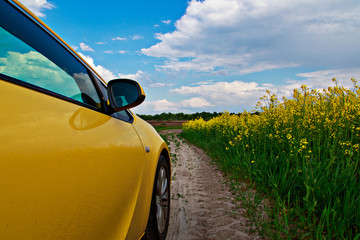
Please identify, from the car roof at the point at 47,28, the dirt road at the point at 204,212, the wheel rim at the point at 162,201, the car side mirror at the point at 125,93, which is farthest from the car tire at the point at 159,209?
the car roof at the point at 47,28

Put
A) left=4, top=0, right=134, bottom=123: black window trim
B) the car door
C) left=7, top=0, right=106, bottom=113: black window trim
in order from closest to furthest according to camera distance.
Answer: the car door → left=4, top=0, right=134, bottom=123: black window trim → left=7, top=0, right=106, bottom=113: black window trim

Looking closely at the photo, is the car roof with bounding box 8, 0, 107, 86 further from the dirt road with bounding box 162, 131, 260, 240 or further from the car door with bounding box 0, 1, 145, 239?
the dirt road with bounding box 162, 131, 260, 240

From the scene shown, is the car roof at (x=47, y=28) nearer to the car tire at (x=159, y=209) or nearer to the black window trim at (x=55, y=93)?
the black window trim at (x=55, y=93)

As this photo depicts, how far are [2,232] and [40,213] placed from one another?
0.45 ft

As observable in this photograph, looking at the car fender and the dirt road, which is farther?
the dirt road

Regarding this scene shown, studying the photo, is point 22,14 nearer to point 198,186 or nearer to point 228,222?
point 228,222

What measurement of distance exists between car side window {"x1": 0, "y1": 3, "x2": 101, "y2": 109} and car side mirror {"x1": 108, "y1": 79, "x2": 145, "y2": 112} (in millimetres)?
191

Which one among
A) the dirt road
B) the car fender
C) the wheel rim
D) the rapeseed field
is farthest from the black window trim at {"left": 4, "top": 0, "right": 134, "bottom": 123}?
the rapeseed field

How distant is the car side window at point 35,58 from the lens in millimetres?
981

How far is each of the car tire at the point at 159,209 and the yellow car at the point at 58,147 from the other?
377mm

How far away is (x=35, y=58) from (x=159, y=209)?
184 centimetres

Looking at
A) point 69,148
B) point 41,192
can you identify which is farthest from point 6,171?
point 69,148

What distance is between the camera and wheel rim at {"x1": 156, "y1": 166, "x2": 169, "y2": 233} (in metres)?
2.29

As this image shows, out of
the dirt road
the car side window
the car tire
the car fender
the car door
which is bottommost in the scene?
the dirt road
